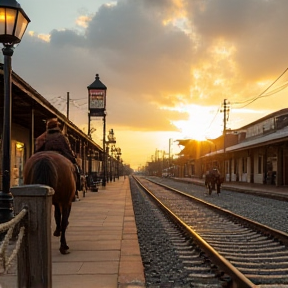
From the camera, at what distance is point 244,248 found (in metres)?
8.30

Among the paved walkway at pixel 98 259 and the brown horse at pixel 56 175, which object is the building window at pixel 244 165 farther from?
the brown horse at pixel 56 175

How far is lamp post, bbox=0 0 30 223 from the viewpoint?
7691 mm

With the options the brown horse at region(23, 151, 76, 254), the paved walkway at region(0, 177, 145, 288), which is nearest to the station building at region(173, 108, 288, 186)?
the paved walkway at region(0, 177, 145, 288)

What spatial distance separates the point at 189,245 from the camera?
8.63 meters

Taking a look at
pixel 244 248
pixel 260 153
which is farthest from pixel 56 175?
pixel 260 153

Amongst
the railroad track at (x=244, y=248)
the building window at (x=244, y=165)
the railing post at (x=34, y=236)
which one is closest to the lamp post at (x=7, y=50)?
the railroad track at (x=244, y=248)

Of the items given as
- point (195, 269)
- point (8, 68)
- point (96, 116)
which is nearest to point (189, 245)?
point (195, 269)

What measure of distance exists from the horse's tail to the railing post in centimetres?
263

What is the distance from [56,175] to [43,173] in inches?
10.2

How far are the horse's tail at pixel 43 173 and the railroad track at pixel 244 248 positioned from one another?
267 cm

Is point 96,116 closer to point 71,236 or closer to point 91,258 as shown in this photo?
point 71,236

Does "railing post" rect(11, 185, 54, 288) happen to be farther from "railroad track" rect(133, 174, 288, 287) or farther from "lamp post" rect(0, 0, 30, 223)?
"lamp post" rect(0, 0, 30, 223)

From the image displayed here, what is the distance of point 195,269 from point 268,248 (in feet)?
7.79

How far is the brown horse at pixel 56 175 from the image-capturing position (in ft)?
20.7
